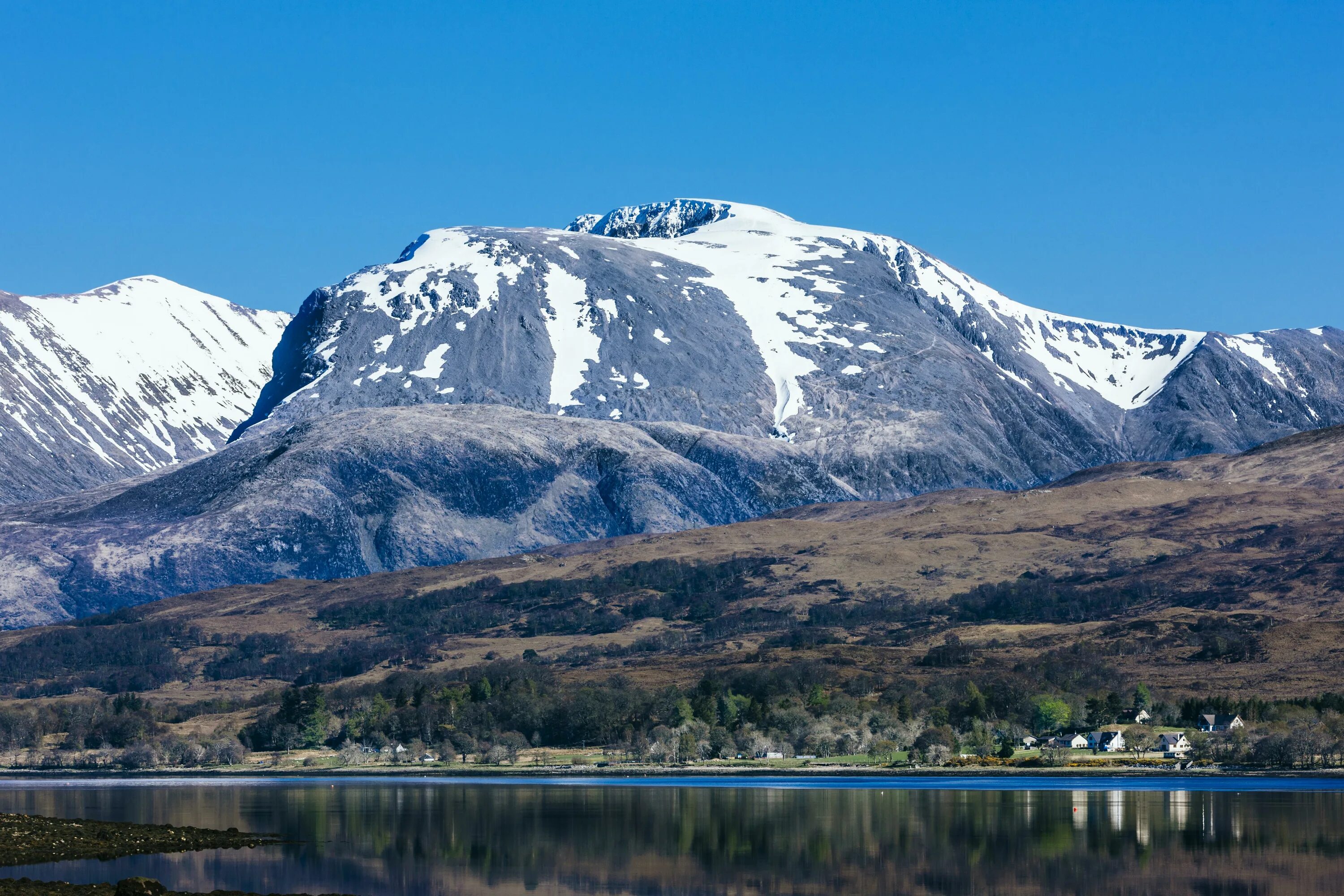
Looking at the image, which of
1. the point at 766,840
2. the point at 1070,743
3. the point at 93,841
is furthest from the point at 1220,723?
the point at 93,841

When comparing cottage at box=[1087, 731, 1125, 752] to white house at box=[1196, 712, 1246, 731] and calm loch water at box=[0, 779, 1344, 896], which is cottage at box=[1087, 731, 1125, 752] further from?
calm loch water at box=[0, 779, 1344, 896]

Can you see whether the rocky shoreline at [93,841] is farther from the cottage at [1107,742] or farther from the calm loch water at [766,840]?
the cottage at [1107,742]

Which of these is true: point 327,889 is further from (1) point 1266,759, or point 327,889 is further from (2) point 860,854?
(1) point 1266,759

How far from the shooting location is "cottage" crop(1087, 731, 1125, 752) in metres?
192

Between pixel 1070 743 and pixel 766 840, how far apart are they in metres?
99.3

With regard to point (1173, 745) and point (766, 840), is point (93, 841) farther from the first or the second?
point (1173, 745)

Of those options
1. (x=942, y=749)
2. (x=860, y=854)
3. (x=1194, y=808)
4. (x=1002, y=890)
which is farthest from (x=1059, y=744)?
(x=1002, y=890)

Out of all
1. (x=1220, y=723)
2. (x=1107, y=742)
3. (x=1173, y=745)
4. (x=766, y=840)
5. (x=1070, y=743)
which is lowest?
(x=1070, y=743)

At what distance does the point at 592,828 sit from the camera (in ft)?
368

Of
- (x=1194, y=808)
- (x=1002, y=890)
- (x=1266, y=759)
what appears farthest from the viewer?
(x=1266, y=759)

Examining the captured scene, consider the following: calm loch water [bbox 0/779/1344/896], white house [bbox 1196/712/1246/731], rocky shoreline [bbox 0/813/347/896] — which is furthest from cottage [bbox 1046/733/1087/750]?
A: rocky shoreline [bbox 0/813/347/896]

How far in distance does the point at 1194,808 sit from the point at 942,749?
69.7 meters

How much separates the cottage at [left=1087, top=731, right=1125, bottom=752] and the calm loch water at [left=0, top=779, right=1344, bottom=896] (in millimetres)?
38565

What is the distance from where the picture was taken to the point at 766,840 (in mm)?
104000
